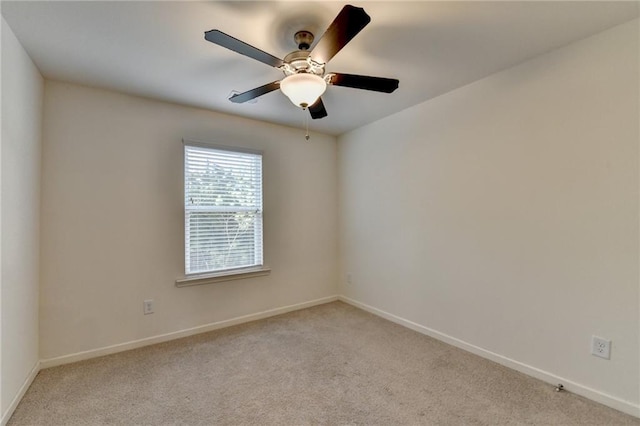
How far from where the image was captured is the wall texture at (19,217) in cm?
176

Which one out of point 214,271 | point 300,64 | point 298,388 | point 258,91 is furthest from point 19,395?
point 300,64

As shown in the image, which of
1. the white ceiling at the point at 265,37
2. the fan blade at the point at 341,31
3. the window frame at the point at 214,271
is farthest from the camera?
the window frame at the point at 214,271

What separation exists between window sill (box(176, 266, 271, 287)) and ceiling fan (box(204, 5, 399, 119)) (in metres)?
1.94

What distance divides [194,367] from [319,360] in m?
1.01

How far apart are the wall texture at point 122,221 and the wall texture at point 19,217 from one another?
0.13m

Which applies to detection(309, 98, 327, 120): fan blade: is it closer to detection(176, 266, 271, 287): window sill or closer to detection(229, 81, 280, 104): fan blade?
detection(229, 81, 280, 104): fan blade

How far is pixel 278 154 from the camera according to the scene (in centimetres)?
365

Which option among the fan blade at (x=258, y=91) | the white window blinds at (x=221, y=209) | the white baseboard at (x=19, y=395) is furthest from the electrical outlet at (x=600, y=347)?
the white baseboard at (x=19, y=395)

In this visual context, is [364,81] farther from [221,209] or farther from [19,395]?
[19,395]

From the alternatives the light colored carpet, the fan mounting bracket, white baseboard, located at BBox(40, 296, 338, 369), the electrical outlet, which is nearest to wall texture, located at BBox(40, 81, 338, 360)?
white baseboard, located at BBox(40, 296, 338, 369)

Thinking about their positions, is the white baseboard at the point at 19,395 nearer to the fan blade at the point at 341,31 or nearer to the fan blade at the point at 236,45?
the fan blade at the point at 236,45

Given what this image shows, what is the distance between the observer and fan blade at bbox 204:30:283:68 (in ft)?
4.60

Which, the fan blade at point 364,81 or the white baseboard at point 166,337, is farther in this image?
the white baseboard at point 166,337

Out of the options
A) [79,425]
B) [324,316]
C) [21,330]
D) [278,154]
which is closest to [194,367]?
[79,425]
